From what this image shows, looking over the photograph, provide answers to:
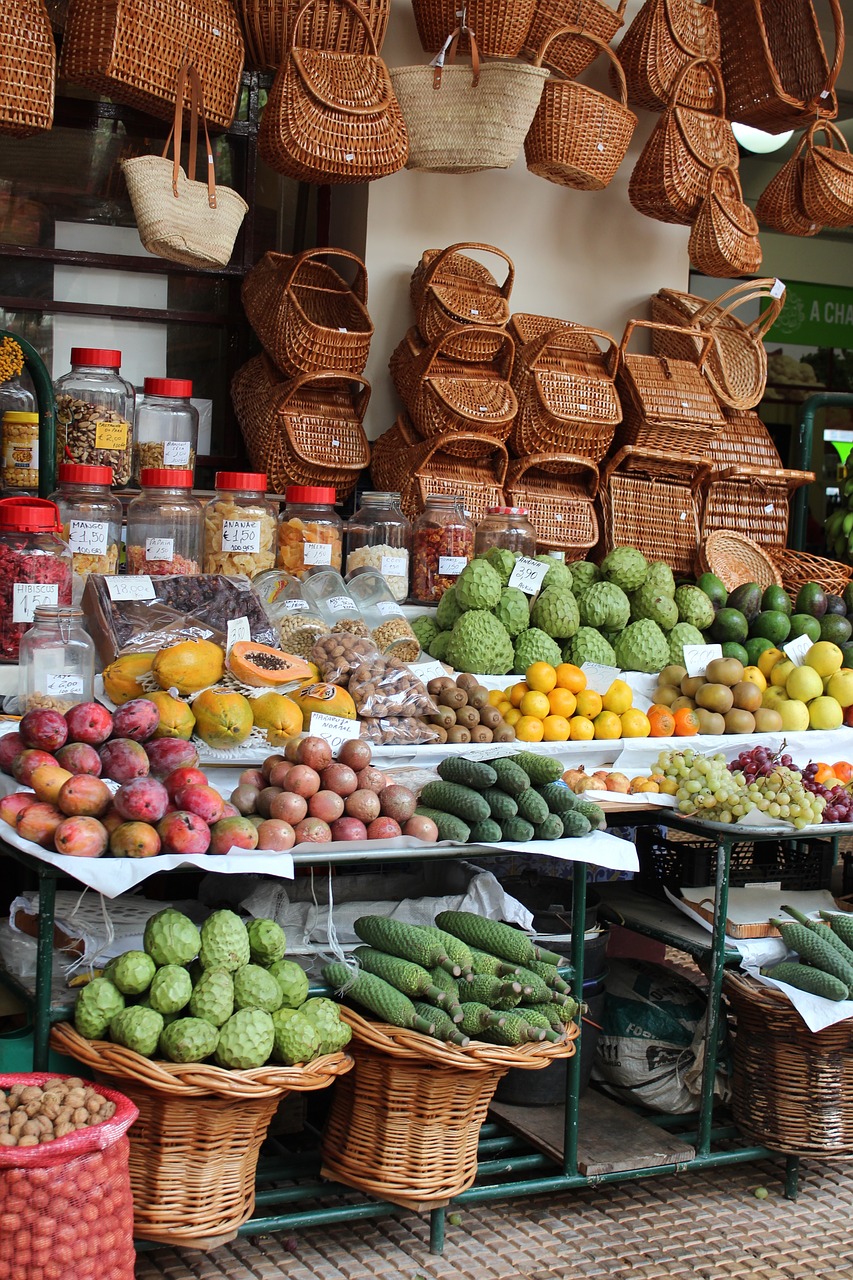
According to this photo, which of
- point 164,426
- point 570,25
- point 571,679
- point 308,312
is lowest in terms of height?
point 571,679

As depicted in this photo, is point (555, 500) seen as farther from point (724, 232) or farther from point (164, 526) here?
point (164, 526)

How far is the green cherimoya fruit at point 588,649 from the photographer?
12.7 feet

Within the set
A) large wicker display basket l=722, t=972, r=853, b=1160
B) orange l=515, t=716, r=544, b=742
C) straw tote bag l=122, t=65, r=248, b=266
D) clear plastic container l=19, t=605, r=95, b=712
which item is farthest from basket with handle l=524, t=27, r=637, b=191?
large wicker display basket l=722, t=972, r=853, b=1160

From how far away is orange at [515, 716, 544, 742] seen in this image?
3.42m

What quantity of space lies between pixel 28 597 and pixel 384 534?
132 cm

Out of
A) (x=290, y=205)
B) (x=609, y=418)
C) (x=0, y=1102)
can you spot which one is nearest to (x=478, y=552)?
(x=609, y=418)

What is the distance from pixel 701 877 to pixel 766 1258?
1042 mm

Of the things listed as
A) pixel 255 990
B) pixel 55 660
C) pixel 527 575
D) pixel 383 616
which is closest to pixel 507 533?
pixel 527 575

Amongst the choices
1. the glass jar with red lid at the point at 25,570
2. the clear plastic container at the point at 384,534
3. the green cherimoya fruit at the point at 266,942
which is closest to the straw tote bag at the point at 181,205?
the clear plastic container at the point at 384,534

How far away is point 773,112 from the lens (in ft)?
16.7

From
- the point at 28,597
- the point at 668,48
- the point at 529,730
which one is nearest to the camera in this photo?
the point at 28,597

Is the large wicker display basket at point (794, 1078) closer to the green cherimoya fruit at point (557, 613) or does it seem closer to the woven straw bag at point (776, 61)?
the green cherimoya fruit at point (557, 613)

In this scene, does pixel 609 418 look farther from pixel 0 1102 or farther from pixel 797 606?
pixel 0 1102

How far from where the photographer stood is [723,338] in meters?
5.34
